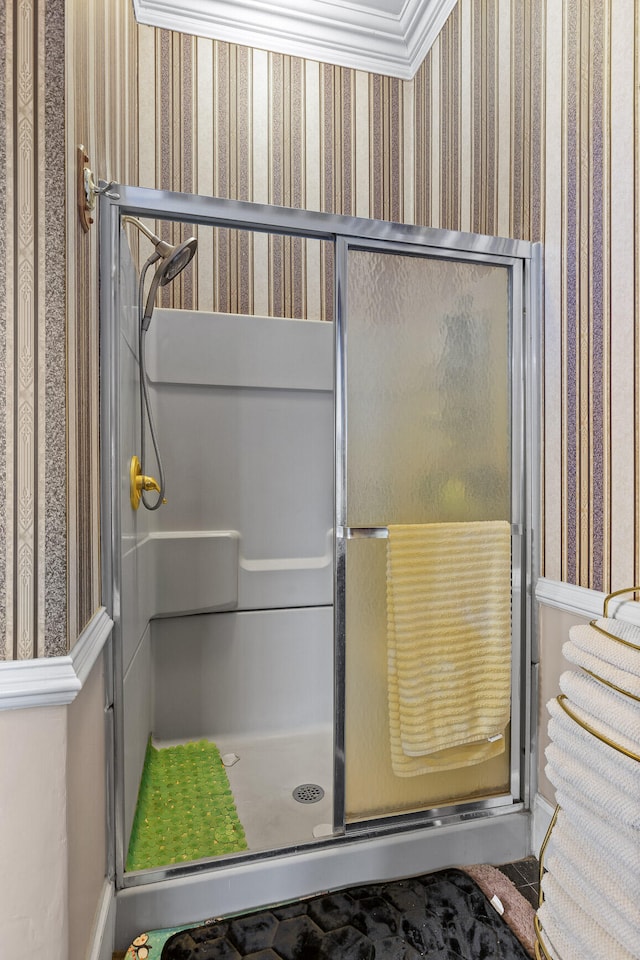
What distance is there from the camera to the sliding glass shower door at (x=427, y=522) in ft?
4.84

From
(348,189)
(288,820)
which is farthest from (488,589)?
(348,189)

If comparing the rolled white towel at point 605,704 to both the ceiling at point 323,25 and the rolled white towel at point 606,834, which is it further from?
the ceiling at point 323,25

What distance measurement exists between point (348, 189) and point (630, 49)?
4.50 feet

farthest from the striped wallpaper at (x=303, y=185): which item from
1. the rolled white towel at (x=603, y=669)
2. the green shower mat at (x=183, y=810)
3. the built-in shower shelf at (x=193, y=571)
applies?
the built-in shower shelf at (x=193, y=571)

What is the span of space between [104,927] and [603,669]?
116cm

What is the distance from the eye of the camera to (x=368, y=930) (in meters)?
1.35

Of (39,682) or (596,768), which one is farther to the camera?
(596,768)

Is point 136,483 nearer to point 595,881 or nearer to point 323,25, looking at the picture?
point 595,881

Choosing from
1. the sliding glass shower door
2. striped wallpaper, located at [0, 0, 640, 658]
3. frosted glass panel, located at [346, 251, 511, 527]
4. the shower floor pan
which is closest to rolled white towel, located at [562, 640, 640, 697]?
striped wallpaper, located at [0, 0, 640, 658]

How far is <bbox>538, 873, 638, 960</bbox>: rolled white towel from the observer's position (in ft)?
3.51

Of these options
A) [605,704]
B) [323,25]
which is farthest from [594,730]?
[323,25]

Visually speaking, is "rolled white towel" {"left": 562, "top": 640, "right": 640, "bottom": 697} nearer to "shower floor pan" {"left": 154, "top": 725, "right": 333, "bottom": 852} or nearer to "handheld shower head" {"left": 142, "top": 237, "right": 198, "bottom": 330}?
"shower floor pan" {"left": 154, "top": 725, "right": 333, "bottom": 852}

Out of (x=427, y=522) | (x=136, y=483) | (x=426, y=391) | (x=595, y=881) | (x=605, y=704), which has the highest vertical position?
(x=426, y=391)

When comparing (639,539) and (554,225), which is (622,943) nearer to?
(639,539)
